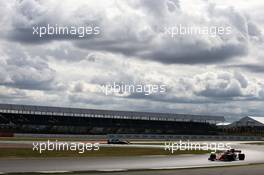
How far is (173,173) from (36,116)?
7723cm

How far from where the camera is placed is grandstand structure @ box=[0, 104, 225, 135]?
91062 mm

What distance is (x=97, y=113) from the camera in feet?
342

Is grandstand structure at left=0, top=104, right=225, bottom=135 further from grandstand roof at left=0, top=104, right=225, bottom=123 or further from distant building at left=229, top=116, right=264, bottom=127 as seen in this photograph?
distant building at left=229, top=116, right=264, bottom=127

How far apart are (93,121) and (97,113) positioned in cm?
248

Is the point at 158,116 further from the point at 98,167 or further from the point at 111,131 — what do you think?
the point at 98,167

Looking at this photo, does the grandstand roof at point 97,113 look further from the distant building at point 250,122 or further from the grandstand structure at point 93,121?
the distant building at point 250,122

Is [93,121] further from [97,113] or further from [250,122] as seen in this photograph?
[250,122]

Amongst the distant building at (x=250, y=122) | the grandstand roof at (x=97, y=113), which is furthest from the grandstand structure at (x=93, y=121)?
the distant building at (x=250, y=122)

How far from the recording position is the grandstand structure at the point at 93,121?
299 feet

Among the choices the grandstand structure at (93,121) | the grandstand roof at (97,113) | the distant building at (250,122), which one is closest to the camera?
the grandstand structure at (93,121)

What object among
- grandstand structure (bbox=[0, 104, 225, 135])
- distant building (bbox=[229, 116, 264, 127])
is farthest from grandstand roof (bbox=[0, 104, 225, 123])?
distant building (bbox=[229, 116, 264, 127])

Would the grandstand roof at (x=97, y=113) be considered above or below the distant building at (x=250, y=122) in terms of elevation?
above

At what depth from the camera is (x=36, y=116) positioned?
97.1 metres

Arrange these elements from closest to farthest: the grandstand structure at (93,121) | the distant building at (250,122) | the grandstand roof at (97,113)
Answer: the grandstand structure at (93,121), the grandstand roof at (97,113), the distant building at (250,122)
